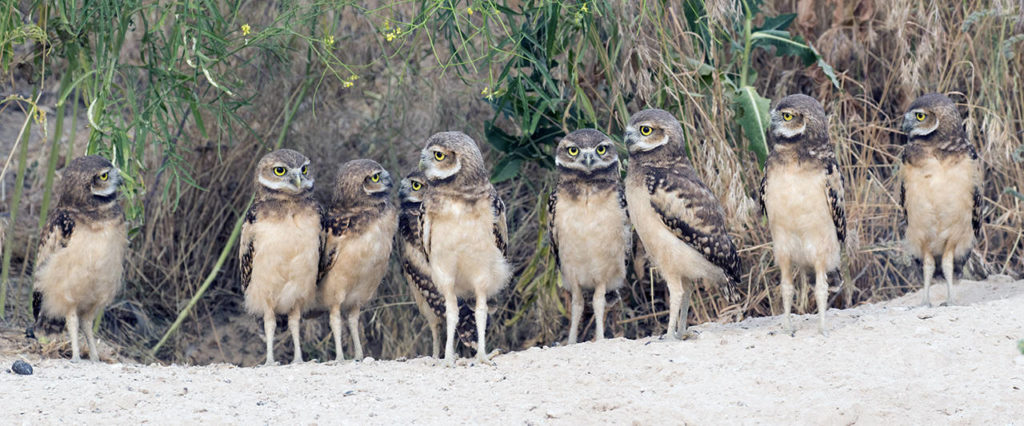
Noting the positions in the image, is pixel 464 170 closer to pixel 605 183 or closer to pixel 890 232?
pixel 605 183

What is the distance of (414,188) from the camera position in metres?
6.53

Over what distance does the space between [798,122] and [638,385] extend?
156 centimetres

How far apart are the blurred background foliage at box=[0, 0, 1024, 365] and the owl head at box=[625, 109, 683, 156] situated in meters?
0.74

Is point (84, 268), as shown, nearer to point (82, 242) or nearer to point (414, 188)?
point (82, 242)

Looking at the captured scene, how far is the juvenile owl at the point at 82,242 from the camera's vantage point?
19.6ft

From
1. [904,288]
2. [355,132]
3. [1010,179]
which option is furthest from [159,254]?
[1010,179]

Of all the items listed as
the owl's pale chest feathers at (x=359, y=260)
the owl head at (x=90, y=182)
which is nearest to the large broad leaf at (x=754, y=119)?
the owl's pale chest feathers at (x=359, y=260)

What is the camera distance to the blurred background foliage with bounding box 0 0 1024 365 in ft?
21.4

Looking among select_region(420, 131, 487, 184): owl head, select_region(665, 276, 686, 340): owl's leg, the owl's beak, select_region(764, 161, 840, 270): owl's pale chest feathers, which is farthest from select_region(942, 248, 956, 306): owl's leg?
select_region(420, 131, 487, 184): owl head

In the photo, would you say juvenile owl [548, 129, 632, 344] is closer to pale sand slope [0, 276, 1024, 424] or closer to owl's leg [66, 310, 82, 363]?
pale sand slope [0, 276, 1024, 424]

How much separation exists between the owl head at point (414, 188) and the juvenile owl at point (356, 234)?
27 centimetres

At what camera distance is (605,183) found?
5.96 meters

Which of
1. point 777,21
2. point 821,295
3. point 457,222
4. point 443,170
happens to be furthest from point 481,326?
point 777,21

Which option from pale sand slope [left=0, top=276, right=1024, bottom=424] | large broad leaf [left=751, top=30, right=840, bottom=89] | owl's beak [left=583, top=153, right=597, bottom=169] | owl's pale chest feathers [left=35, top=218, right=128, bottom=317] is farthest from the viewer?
large broad leaf [left=751, top=30, right=840, bottom=89]
